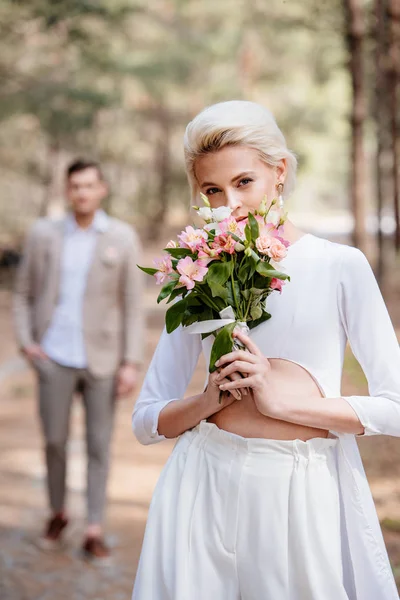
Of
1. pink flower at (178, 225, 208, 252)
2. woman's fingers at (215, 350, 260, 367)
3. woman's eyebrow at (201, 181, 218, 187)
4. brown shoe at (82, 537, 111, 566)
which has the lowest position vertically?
brown shoe at (82, 537, 111, 566)

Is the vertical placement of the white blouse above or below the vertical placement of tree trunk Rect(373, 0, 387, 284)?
below

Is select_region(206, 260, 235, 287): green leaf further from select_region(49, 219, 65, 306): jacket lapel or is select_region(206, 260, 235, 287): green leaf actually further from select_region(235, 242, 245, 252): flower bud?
select_region(49, 219, 65, 306): jacket lapel

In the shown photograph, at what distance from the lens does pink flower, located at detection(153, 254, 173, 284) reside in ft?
7.93

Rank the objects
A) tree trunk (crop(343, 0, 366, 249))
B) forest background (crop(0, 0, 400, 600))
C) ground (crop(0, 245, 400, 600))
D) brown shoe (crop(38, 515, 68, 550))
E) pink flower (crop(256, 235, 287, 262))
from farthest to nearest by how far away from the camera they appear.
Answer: tree trunk (crop(343, 0, 366, 249)) → forest background (crop(0, 0, 400, 600)) → brown shoe (crop(38, 515, 68, 550)) → ground (crop(0, 245, 400, 600)) → pink flower (crop(256, 235, 287, 262))

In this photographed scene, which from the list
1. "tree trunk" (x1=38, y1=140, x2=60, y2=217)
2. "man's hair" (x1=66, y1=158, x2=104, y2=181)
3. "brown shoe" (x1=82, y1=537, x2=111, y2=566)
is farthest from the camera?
"tree trunk" (x1=38, y1=140, x2=60, y2=217)

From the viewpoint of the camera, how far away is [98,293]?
6457 mm

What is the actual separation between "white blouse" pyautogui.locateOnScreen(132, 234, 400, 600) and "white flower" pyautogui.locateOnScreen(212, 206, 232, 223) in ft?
0.79

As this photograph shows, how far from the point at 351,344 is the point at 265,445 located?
33cm

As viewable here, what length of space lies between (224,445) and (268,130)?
81cm

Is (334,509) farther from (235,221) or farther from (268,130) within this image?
(268,130)

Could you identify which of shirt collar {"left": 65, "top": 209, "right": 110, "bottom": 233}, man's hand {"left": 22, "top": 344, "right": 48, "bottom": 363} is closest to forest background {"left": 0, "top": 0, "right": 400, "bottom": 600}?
man's hand {"left": 22, "top": 344, "right": 48, "bottom": 363}

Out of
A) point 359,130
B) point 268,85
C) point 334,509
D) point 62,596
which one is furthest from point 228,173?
point 268,85

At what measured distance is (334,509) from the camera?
8.05 feet

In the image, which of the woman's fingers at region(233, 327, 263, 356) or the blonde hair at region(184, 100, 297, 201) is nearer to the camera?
the woman's fingers at region(233, 327, 263, 356)
